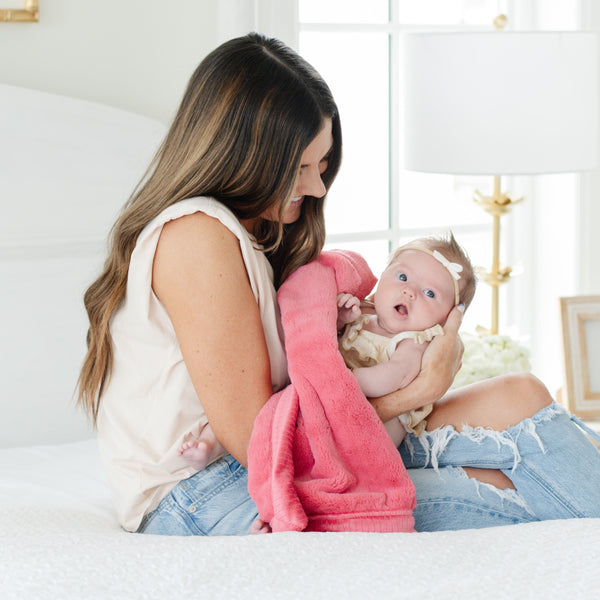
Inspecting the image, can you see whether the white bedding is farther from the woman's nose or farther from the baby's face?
the woman's nose

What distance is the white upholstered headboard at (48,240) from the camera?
196 cm

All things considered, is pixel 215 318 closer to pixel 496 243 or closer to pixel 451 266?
pixel 451 266

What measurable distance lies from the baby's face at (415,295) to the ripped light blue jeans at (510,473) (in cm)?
21

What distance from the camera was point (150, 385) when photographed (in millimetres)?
1479

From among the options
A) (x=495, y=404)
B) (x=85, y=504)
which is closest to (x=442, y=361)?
(x=495, y=404)

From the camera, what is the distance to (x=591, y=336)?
245cm

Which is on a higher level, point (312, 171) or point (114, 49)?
point (114, 49)

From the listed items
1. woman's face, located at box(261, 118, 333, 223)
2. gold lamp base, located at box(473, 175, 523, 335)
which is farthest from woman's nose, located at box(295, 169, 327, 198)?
gold lamp base, located at box(473, 175, 523, 335)

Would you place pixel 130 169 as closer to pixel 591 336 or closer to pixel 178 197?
pixel 178 197

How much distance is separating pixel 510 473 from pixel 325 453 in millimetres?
395

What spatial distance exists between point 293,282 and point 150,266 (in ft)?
0.86

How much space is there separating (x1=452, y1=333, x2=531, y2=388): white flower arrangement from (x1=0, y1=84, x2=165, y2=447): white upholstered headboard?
37.6 inches

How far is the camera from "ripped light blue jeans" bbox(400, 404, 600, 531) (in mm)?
1470

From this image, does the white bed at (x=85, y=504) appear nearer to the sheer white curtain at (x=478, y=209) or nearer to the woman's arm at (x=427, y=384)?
the woman's arm at (x=427, y=384)
